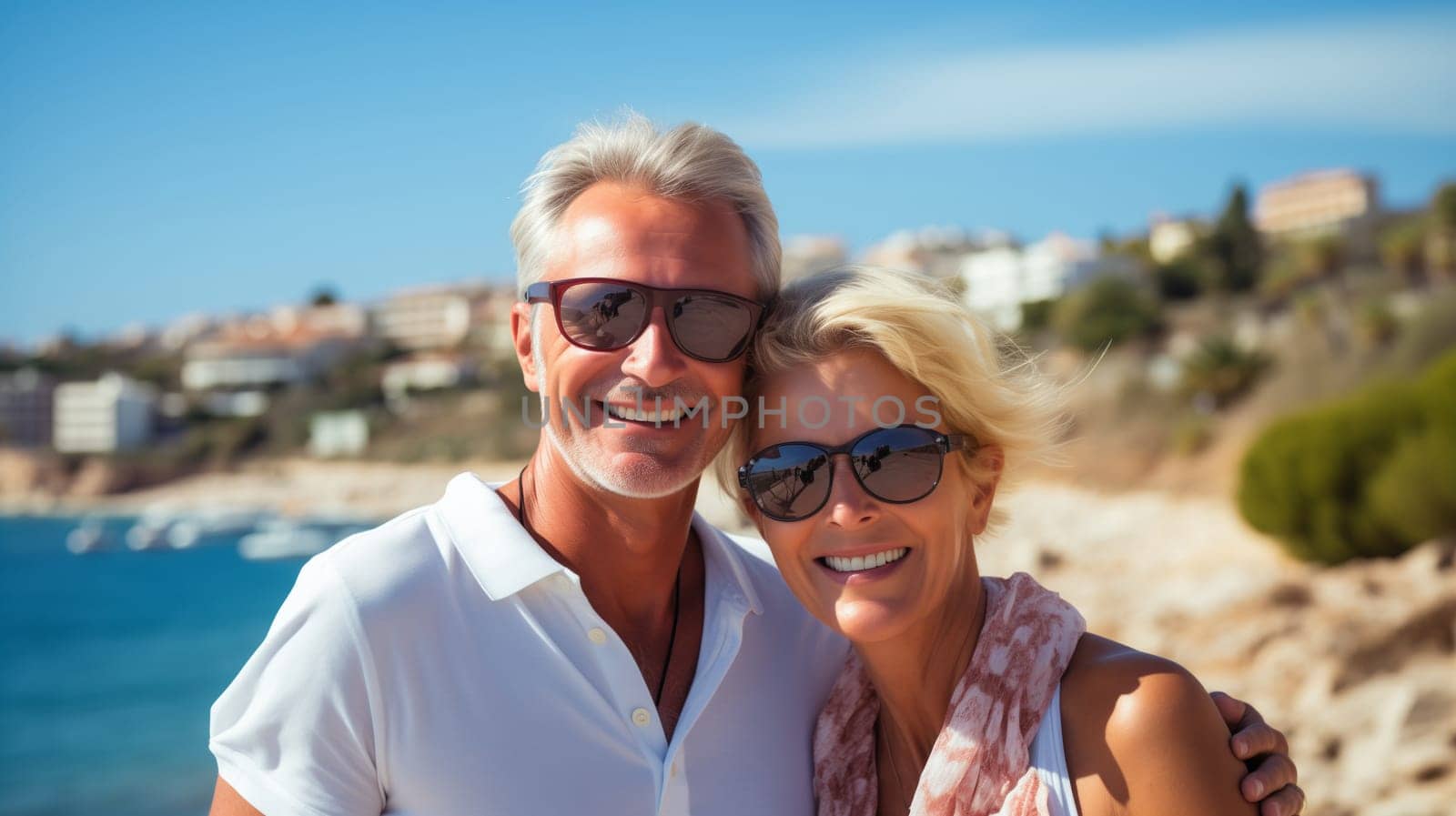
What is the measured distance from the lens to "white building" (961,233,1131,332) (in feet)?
178

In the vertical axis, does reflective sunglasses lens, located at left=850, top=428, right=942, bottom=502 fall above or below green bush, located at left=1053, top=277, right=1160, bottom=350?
above

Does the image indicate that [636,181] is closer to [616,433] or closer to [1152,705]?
[616,433]

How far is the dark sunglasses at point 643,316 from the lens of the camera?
2.16 metres

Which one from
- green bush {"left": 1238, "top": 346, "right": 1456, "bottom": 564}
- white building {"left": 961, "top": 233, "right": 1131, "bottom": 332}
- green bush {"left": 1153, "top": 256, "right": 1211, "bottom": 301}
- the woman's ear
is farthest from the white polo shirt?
white building {"left": 961, "top": 233, "right": 1131, "bottom": 332}

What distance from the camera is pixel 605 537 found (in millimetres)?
2285

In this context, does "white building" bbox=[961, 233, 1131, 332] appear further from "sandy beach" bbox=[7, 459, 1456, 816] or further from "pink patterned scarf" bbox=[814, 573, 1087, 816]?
"pink patterned scarf" bbox=[814, 573, 1087, 816]

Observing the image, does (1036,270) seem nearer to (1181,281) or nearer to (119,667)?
(1181,281)

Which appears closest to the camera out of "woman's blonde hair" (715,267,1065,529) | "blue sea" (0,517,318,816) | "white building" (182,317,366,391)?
"woman's blonde hair" (715,267,1065,529)

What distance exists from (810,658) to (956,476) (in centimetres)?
54

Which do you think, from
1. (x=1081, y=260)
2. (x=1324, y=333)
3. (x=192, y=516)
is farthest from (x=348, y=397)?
(x=1324, y=333)

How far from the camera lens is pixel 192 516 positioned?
64.1 meters

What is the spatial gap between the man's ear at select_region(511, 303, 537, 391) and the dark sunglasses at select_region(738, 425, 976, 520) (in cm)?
54

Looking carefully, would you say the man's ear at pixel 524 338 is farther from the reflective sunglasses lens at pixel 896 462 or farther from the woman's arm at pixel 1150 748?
the woman's arm at pixel 1150 748

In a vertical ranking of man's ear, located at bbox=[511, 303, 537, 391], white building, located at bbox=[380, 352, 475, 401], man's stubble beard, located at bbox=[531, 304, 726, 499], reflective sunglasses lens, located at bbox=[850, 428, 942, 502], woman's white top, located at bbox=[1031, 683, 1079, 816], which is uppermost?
man's ear, located at bbox=[511, 303, 537, 391]
